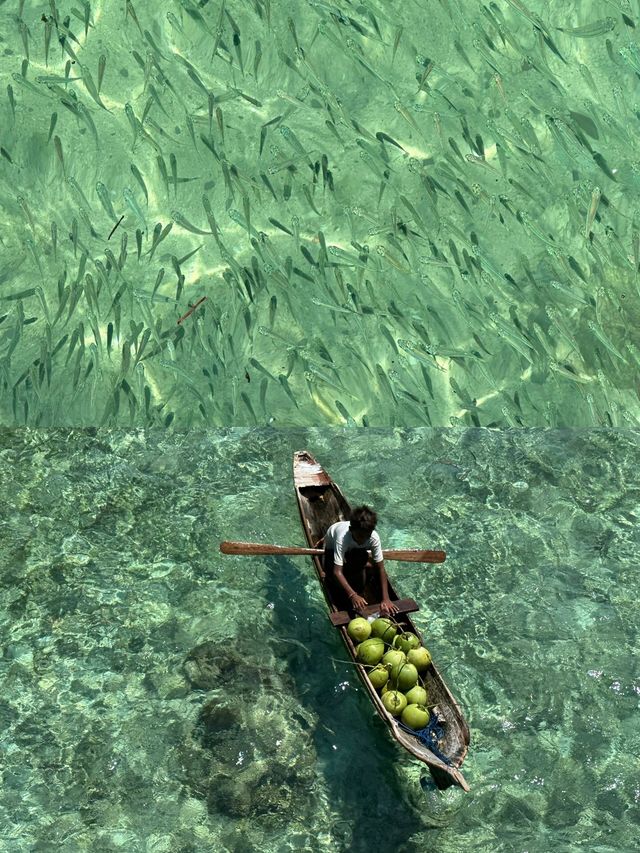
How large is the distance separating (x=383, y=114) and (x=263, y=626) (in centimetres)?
587

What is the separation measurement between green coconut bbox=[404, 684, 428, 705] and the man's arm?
767 millimetres

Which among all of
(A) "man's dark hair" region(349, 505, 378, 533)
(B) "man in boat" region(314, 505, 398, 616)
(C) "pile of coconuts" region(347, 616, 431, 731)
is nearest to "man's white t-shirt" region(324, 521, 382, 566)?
(B) "man in boat" region(314, 505, 398, 616)

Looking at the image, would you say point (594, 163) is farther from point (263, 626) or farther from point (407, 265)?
point (263, 626)

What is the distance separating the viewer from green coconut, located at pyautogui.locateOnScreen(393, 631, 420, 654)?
759cm

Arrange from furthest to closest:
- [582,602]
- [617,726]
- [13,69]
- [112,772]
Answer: [13,69]
[582,602]
[617,726]
[112,772]

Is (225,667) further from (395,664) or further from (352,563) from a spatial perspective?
(395,664)

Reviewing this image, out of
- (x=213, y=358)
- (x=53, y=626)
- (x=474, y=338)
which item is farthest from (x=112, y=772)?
(x=474, y=338)

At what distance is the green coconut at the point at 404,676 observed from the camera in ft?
24.3

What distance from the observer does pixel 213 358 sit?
10727mm

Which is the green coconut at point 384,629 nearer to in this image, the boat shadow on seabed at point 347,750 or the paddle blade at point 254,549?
the boat shadow on seabed at point 347,750

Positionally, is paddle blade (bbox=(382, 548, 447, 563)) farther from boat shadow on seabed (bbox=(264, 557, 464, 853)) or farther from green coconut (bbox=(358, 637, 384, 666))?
Result: green coconut (bbox=(358, 637, 384, 666))

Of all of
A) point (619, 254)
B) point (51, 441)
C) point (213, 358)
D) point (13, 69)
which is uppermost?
point (13, 69)

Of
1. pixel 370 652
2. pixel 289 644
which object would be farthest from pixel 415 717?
pixel 289 644

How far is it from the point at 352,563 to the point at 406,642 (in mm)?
868
